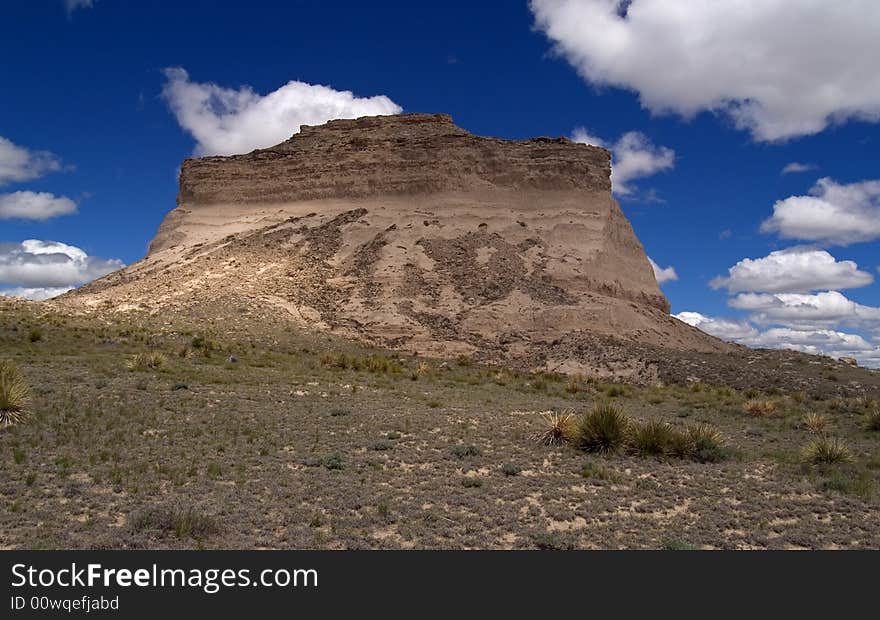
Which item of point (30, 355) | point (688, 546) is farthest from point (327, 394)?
point (688, 546)

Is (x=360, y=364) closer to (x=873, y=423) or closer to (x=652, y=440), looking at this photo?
(x=652, y=440)

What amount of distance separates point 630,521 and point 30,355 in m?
20.7

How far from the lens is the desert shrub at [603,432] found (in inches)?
485

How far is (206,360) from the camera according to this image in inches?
906

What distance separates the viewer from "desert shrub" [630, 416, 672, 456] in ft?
39.7

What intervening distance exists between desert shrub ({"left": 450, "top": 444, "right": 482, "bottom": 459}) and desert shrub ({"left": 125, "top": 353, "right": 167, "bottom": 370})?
1227 centimetres

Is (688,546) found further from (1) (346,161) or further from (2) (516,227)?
(1) (346,161)

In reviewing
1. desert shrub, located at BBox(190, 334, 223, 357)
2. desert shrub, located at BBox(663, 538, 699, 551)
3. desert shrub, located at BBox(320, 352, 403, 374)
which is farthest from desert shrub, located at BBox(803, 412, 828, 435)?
desert shrub, located at BBox(190, 334, 223, 357)

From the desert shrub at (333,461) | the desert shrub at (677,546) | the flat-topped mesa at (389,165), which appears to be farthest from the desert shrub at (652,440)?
the flat-topped mesa at (389,165)

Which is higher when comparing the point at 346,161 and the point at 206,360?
the point at 346,161

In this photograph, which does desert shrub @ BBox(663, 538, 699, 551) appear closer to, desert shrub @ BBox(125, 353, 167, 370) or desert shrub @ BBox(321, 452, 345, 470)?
desert shrub @ BBox(321, 452, 345, 470)

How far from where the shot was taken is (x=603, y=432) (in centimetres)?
1244

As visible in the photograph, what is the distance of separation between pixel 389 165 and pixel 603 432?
37.3 m

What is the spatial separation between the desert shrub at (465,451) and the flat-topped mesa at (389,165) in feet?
114
